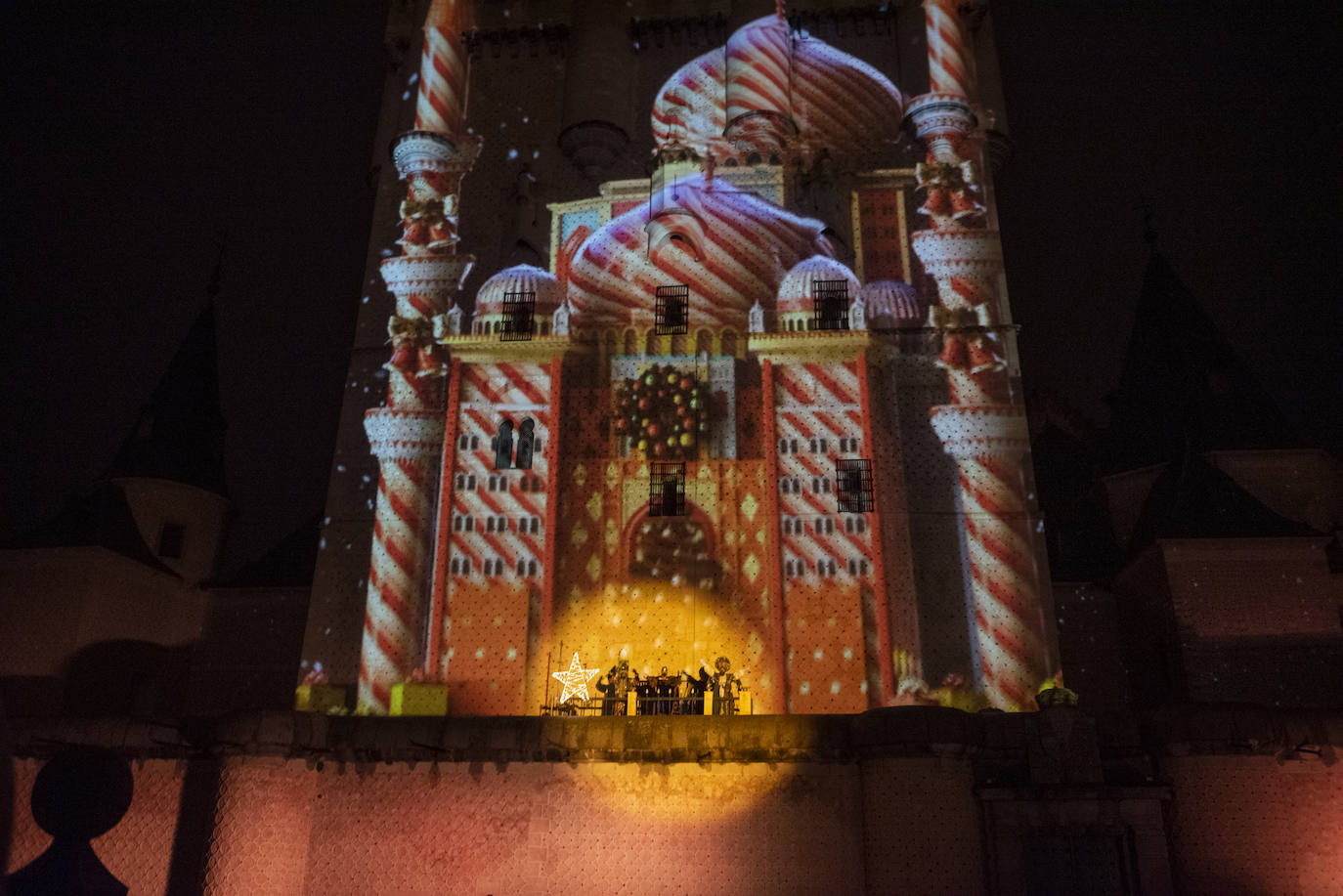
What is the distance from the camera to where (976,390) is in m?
16.2

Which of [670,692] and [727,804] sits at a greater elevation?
[670,692]

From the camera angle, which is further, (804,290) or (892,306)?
(892,306)

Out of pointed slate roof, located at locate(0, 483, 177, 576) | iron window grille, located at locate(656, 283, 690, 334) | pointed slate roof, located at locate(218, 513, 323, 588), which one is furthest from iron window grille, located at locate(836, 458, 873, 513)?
pointed slate roof, located at locate(0, 483, 177, 576)

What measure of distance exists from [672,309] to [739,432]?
2.40 meters

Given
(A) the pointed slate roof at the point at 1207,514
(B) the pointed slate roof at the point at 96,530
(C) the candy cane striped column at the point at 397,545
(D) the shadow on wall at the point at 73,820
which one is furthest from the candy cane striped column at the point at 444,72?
(D) the shadow on wall at the point at 73,820

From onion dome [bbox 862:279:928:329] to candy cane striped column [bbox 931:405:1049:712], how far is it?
5.48 ft

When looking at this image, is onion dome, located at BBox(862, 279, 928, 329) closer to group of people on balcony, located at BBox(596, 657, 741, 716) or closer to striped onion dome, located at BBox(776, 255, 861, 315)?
striped onion dome, located at BBox(776, 255, 861, 315)

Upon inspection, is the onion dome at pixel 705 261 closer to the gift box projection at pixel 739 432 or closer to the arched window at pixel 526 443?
the gift box projection at pixel 739 432

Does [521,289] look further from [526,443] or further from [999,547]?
[999,547]

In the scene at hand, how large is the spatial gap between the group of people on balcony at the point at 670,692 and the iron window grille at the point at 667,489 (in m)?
2.48

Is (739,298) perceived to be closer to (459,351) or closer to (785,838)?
(459,351)

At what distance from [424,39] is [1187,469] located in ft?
52.4

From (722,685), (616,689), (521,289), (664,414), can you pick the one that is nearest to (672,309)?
(664,414)

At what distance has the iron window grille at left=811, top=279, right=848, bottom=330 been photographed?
16.5 m
